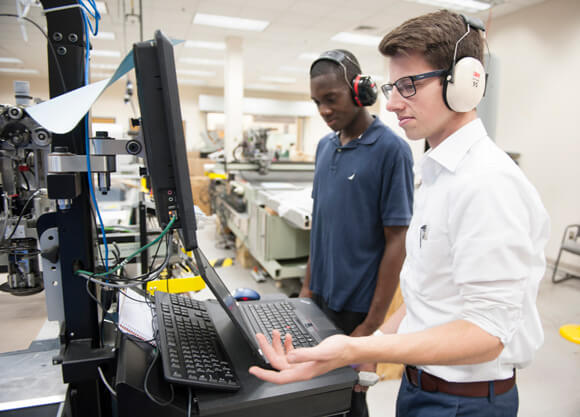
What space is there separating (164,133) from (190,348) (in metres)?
0.36

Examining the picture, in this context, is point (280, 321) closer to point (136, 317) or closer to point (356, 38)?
point (136, 317)

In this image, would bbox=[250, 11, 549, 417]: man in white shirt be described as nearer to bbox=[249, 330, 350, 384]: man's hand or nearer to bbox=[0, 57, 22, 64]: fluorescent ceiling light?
bbox=[249, 330, 350, 384]: man's hand

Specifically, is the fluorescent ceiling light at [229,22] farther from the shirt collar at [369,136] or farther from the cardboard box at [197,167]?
the shirt collar at [369,136]

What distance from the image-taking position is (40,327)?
894 mm

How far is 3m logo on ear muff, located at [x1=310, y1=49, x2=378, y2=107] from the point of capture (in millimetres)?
1262

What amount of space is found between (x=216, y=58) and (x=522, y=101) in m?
6.07

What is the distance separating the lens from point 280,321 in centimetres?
78

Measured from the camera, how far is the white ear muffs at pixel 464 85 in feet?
2.12

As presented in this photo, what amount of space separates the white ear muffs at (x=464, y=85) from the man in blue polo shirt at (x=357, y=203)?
0.55 meters

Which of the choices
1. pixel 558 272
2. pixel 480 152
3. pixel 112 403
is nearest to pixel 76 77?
pixel 112 403

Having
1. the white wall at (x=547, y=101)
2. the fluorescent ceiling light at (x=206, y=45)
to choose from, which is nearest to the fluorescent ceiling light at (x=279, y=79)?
the fluorescent ceiling light at (x=206, y=45)

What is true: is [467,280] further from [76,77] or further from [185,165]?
[76,77]

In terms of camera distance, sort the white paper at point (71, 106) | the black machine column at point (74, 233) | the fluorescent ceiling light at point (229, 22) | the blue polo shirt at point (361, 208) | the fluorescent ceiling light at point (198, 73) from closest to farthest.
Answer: the white paper at point (71, 106), the black machine column at point (74, 233), the blue polo shirt at point (361, 208), the fluorescent ceiling light at point (229, 22), the fluorescent ceiling light at point (198, 73)

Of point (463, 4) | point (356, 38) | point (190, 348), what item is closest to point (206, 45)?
point (356, 38)
